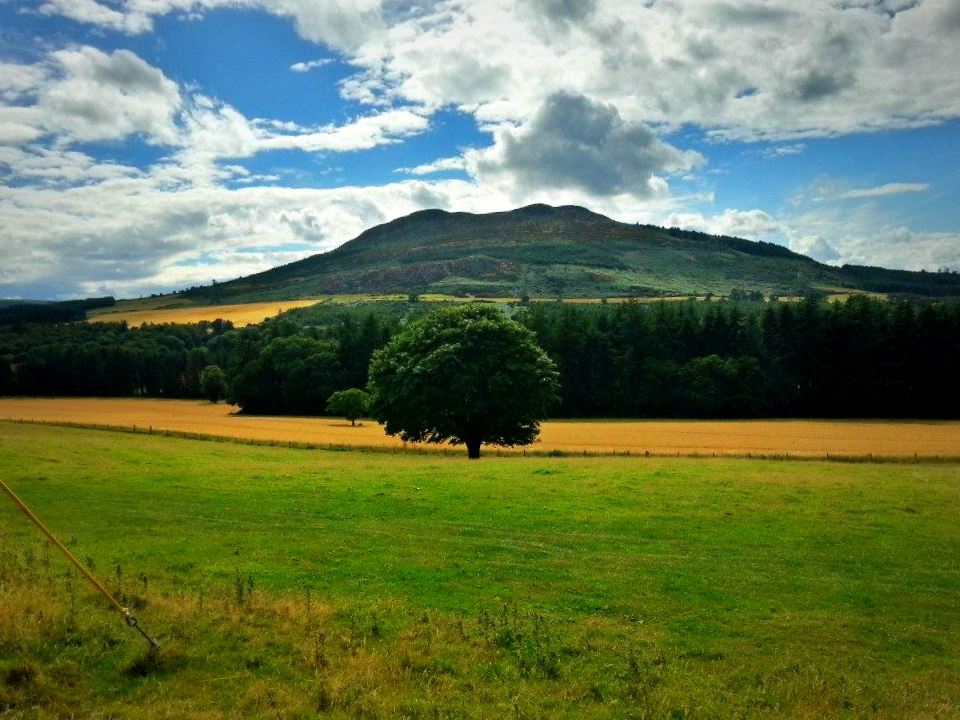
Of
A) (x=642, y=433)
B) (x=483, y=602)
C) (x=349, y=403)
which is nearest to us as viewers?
(x=483, y=602)

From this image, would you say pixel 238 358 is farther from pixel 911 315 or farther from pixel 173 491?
pixel 911 315

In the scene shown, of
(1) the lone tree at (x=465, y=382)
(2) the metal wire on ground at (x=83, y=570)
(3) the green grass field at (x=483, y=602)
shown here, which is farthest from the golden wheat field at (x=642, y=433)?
(2) the metal wire on ground at (x=83, y=570)

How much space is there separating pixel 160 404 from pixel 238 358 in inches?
797

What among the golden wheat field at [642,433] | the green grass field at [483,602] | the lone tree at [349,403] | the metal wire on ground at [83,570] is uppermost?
the metal wire on ground at [83,570]

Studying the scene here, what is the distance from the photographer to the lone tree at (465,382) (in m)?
52.8

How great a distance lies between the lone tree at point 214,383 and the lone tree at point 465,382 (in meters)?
90.6

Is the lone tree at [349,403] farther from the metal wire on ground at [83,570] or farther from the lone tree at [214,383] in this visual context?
the metal wire on ground at [83,570]

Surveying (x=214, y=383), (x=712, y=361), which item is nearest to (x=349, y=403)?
(x=214, y=383)

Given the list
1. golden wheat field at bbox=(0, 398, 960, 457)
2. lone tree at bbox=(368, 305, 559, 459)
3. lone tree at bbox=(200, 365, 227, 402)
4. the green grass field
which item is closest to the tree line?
golden wheat field at bbox=(0, 398, 960, 457)

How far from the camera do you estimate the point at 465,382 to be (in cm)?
5184

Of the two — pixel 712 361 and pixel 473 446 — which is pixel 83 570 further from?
pixel 712 361

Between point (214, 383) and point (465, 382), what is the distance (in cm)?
9983

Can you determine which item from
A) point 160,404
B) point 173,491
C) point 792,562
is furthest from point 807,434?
point 160,404

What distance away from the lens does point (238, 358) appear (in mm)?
125812
